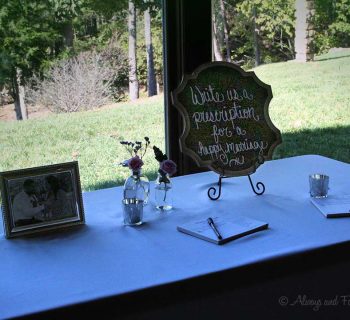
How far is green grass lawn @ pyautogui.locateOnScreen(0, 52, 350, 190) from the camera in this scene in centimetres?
194

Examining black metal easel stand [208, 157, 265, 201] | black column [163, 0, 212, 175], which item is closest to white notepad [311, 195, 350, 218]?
black metal easel stand [208, 157, 265, 201]

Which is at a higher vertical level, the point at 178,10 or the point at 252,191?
the point at 178,10

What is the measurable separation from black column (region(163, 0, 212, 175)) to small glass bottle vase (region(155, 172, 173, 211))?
0.51 meters

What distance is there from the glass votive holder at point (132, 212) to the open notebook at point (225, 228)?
132 mm

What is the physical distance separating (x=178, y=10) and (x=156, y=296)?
1.27m

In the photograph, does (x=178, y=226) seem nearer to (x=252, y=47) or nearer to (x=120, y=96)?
(x=120, y=96)

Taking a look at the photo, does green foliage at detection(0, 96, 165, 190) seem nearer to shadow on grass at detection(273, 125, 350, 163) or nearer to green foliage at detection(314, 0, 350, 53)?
shadow on grass at detection(273, 125, 350, 163)

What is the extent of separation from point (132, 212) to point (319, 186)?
0.65 metres

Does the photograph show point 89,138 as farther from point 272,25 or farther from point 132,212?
point 272,25

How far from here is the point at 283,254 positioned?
4.05 ft

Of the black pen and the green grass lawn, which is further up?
the green grass lawn

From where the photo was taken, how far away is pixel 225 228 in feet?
4.55

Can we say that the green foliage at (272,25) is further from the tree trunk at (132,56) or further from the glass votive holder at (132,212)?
the glass votive holder at (132,212)

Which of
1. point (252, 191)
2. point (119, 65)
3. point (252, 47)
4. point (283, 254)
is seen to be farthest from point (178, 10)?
point (283, 254)
